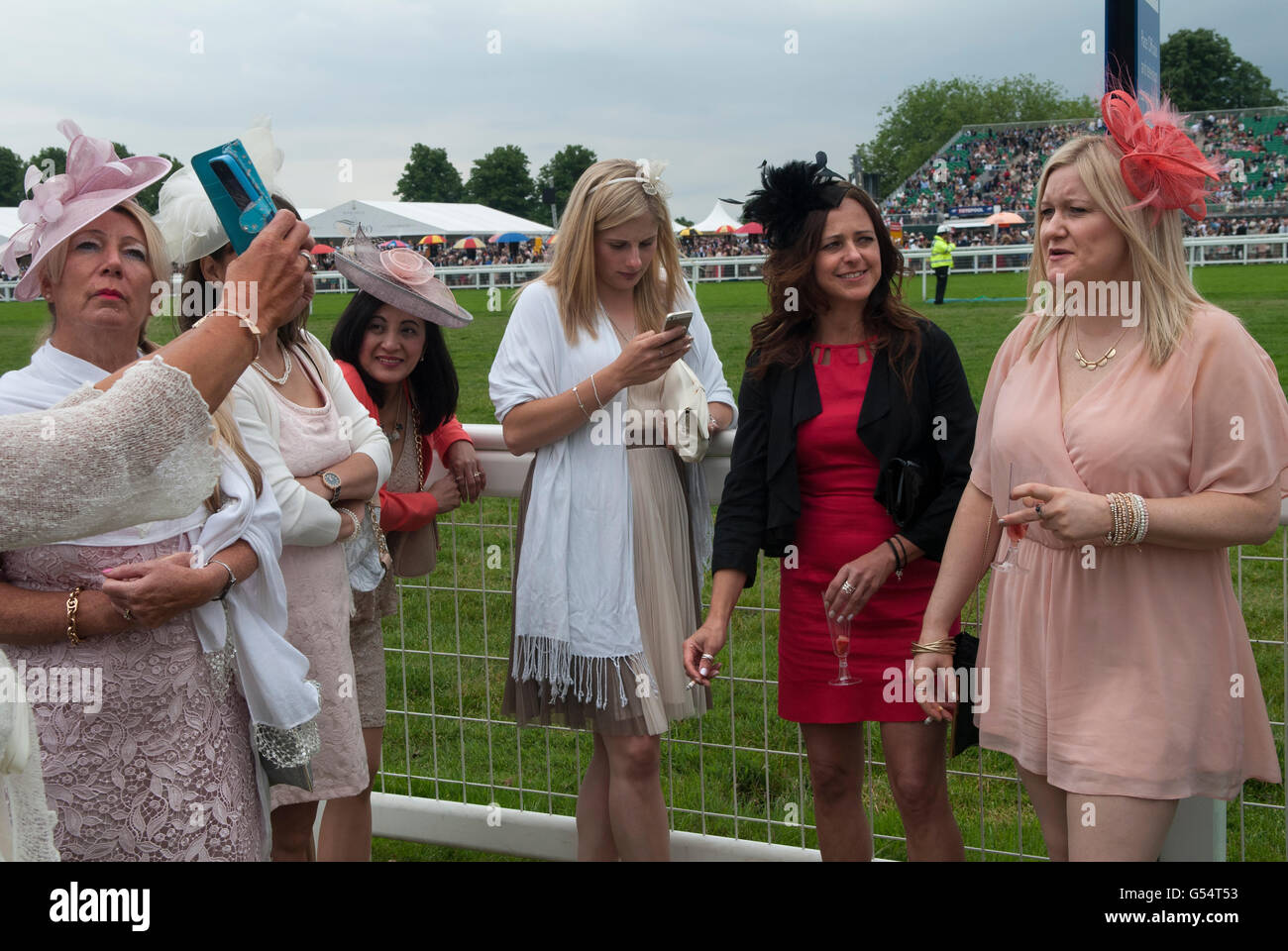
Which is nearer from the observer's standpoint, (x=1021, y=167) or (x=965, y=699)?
Result: (x=965, y=699)

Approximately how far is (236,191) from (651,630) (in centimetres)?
166

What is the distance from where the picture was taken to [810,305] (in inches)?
137

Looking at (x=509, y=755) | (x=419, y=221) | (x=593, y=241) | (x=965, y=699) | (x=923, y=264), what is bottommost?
(x=509, y=755)

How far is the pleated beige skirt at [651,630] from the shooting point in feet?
11.4

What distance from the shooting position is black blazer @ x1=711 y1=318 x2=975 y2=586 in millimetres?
3281

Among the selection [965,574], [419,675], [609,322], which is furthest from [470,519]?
[965,574]

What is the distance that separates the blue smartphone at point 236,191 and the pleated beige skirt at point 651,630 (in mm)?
1258

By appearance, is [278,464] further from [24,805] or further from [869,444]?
[869,444]

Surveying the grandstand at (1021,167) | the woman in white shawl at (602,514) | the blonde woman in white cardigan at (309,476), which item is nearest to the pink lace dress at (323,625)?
the blonde woman in white cardigan at (309,476)

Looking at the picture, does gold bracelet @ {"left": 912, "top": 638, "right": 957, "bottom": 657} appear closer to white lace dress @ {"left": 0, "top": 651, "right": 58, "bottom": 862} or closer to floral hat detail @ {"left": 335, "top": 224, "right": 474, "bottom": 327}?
floral hat detail @ {"left": 335, "top": 224, "right": 474, "bottom": 327}

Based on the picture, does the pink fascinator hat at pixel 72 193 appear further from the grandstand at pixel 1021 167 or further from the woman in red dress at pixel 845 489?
the grandstand at pixel 1021 167

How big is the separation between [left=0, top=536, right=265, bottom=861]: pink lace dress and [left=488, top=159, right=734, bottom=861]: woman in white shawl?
114 centimetres

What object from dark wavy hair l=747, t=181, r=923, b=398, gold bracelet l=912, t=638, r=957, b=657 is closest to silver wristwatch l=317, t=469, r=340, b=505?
dark wavy hair l=747, t=181, r=923, b=398

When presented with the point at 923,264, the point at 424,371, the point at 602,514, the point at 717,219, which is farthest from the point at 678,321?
the point at 717,219
